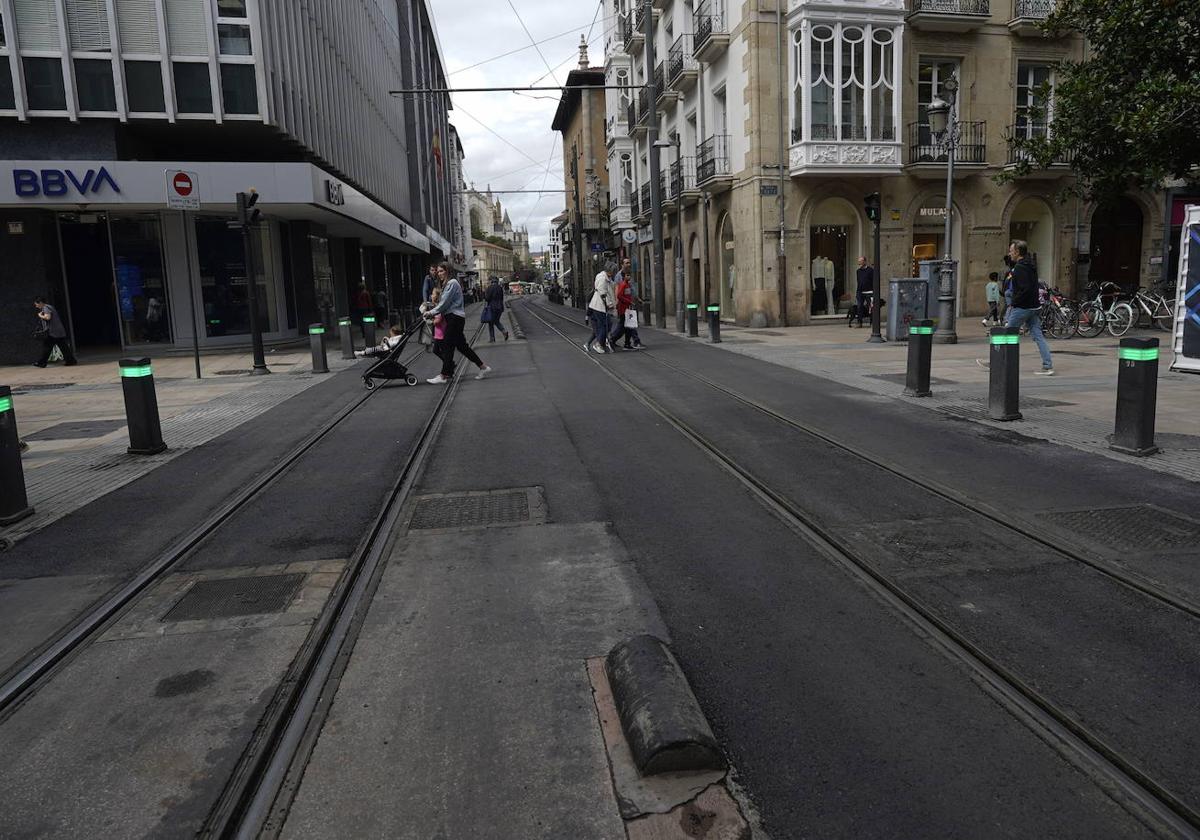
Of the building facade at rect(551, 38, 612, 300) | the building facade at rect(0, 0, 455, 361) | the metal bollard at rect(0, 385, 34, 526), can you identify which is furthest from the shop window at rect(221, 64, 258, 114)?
the building facade at rect(551, 38, 612, 300)

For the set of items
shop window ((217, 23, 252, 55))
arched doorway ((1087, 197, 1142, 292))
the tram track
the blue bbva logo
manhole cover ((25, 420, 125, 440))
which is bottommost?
the tram track

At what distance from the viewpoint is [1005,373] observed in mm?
8961

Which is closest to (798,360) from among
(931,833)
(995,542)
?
(995,542)

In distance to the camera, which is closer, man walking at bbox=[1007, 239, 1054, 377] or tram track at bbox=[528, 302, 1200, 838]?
tram track at bbox=[528, 302, 1200, 838]

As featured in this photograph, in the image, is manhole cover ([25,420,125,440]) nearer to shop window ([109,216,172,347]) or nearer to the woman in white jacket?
the woman in white jacket

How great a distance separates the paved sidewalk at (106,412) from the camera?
7.41m

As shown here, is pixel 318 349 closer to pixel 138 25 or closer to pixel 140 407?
pixel 140 407

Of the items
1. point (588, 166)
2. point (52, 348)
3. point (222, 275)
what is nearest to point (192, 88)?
point (222, 275)

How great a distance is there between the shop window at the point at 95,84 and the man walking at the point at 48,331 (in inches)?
177

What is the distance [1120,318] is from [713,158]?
1360 cm

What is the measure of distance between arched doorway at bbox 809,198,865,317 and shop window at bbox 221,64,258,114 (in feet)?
52.0

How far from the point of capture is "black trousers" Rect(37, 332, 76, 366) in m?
18.4

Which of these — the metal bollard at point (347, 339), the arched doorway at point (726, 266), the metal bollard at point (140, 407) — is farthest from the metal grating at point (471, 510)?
the arched doorway at point (726, 266)

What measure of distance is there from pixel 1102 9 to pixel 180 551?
49.0ft
